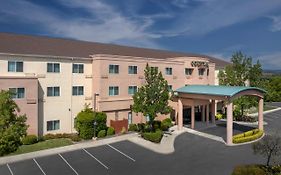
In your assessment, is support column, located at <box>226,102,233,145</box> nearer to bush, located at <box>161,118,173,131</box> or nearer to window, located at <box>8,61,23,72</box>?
bush, located at <box>161,118,173,131</box>

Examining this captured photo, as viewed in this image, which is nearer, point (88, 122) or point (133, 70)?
point (88, 122)

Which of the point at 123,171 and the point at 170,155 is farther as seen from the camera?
the point at 170,155

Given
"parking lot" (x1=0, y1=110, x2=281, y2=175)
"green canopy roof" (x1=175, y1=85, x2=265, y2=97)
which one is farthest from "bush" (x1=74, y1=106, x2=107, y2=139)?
"green canopy roof" (x1=175, y1=85, x2=265, y2=97)

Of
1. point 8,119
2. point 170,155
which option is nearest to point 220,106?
point 170,155

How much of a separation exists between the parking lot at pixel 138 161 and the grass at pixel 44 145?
2.41 meters

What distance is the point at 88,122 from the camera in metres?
36.0

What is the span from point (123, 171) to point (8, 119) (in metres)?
13.5

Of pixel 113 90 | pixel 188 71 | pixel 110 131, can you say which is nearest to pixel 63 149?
pixel 110 131

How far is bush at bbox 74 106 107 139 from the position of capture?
3584cm

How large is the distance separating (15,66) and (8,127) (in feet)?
28.4

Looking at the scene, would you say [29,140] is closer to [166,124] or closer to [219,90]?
[166,124]

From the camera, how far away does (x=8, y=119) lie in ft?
94.7

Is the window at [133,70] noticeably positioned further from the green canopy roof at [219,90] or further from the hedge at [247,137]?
the hedge at [247,137]

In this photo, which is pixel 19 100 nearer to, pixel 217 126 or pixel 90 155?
pixel 90 155
